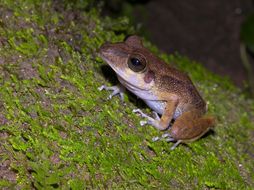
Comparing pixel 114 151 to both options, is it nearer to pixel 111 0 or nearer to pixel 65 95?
pixel 65 95

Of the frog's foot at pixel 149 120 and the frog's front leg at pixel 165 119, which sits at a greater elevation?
the frog's front leg at pixel 165 119

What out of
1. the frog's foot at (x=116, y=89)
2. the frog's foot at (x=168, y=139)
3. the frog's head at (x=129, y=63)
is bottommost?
the frog's foot at (x=168, y=139)

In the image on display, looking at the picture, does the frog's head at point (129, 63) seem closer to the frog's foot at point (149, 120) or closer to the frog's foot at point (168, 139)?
the frog's foot at point (149, 120)

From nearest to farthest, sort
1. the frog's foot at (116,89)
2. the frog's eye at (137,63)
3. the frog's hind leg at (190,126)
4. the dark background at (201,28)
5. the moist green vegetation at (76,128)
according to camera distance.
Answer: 1. the moist green vegetation at (76,128)
2. the frog's eye at (137,63)
3. the frog's hind leg at (190,126)
4. the frog's foot at (116,89)
5. the dark background at (201,28)

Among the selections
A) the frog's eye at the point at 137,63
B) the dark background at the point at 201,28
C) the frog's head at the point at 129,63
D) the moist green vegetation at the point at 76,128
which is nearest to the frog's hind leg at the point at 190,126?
the moist green vegetation at the point at 76,128

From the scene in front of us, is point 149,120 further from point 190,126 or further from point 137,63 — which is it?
point 137,63

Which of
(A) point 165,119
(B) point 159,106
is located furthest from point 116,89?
(A) point 165,119

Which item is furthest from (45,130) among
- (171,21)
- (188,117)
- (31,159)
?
(171,21)
